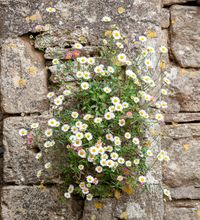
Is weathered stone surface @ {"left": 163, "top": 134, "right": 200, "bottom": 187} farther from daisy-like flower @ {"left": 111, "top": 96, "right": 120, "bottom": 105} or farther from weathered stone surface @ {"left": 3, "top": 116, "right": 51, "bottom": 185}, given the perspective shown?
weathered stone surface @ {"left": 3, "top": 116, "right": 51, "bottom": 185}

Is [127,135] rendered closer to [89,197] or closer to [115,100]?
[115,100]

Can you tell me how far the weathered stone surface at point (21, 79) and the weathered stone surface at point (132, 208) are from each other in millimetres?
671

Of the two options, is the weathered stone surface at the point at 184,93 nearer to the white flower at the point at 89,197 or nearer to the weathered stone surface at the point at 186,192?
the weathered stone surface at the point at 186,192

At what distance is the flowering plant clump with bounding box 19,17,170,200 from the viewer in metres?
2.47

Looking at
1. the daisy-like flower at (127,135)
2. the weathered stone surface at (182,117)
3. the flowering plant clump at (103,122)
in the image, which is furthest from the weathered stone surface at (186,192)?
the daisy-like flower at (127,135)

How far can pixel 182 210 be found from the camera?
2.85 meters

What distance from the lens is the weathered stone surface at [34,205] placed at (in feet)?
8.48

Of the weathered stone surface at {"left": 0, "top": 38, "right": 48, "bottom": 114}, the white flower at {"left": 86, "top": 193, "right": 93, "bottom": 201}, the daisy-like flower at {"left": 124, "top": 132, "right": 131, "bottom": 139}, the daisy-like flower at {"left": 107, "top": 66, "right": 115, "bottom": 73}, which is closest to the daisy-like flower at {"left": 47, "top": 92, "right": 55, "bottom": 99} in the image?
the weathered stone surface at {"left": 0, "top": 38, "right": 48, "bottom": 114}

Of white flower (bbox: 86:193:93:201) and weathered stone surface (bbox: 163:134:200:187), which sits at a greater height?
weathered stone surface (bbox: 163:134:200:187)

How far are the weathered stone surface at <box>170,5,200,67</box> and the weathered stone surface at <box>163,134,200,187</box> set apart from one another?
0.48 m

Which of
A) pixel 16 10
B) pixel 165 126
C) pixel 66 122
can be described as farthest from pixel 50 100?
pixel 165 126

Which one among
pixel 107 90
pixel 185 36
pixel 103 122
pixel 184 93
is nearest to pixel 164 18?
pixel 185 36

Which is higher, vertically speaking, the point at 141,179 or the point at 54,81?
the point at 54,81

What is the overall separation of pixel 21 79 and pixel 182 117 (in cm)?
106
